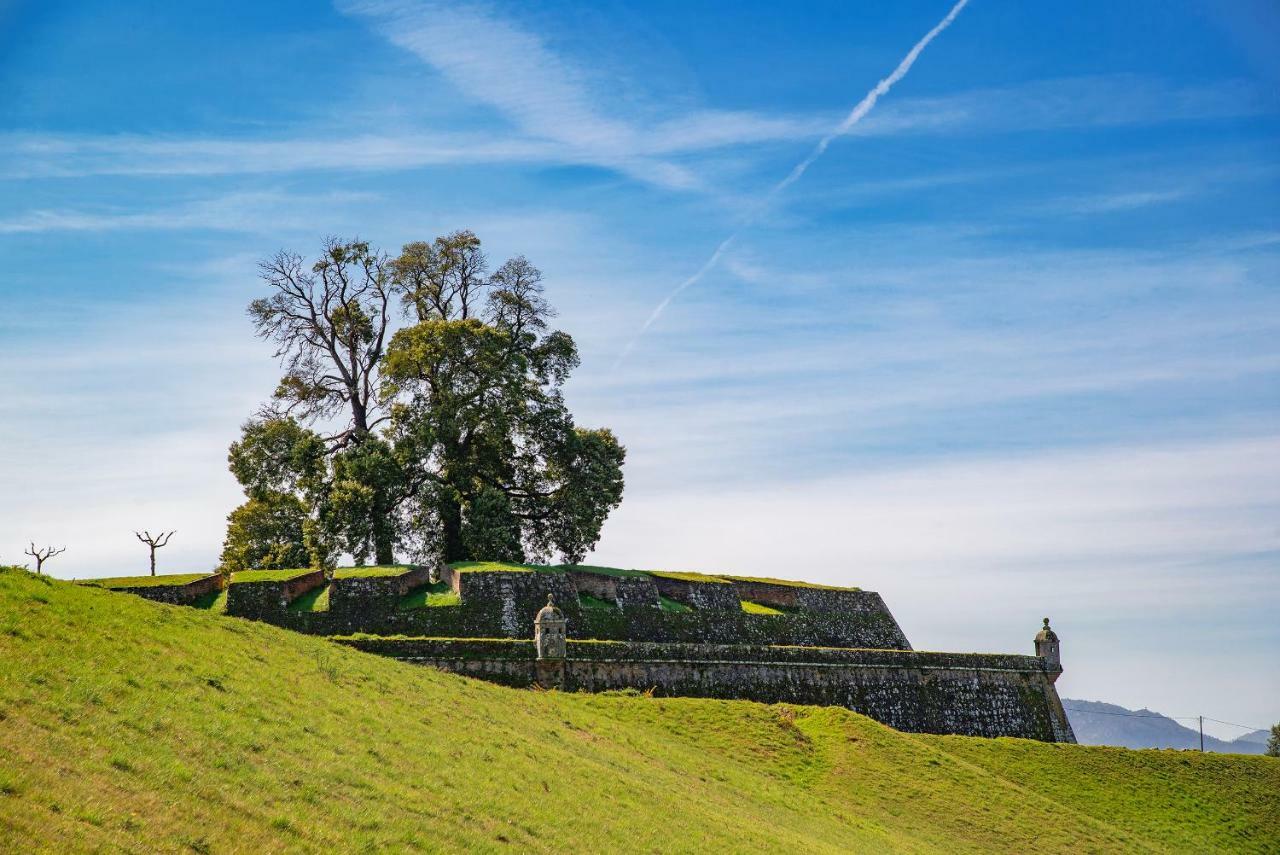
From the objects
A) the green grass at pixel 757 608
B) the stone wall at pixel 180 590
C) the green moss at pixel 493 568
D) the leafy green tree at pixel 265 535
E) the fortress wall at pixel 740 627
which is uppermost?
the leafy green tree at pixel 265 535

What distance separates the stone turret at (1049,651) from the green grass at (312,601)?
29.9m

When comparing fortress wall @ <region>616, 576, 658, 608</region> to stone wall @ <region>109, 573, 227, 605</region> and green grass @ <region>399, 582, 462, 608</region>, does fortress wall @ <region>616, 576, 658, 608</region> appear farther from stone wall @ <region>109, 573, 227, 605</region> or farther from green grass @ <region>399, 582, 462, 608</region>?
stone wall @ <region>109, 573, 227, 605</region>

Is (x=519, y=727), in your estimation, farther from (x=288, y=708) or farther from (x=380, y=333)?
(x=380, y=333)

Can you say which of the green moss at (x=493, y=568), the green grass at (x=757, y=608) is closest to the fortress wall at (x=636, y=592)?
the green moss at (x=493, y=568)

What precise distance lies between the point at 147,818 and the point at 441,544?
34.1m

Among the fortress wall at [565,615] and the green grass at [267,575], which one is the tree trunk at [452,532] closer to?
the fortress wall at [565,615]

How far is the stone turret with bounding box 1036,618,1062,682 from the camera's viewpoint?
50.8m

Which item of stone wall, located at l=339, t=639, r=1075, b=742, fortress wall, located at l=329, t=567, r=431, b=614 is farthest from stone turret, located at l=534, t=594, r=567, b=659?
fortress wall, located at l=329, t=567, r=431, b=614

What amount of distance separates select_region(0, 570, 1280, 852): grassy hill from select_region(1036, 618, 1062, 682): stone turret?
580 cm

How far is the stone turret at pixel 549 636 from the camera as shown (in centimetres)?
3797

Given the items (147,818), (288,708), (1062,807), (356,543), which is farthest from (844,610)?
(147,818)

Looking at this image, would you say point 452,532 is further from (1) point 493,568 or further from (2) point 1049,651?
(2) point 1049,651

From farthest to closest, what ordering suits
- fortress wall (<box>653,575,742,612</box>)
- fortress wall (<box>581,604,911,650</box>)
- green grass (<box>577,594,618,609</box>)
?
fortress wall (<box>653,575,742,612</box>) < green grass (<box>577,594,618,609</box>) < fortress wall (<box>581,604,911,650</box>)

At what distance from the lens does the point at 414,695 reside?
28.5 m
